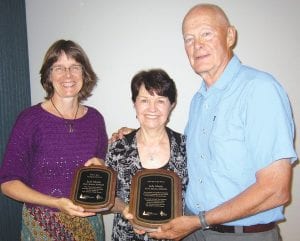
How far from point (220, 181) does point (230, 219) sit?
0.21m

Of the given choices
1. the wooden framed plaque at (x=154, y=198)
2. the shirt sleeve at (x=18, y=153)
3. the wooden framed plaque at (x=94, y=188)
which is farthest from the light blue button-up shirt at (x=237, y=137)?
the shirt sleeve at (x=18, y=153)

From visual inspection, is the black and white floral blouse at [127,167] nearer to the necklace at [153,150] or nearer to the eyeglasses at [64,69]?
the necklace at [153,150]

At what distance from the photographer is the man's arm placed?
4.53ft

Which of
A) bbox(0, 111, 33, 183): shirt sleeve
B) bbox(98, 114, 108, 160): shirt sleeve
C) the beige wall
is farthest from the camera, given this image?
the beige wall

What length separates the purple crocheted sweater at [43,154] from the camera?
1841 mm

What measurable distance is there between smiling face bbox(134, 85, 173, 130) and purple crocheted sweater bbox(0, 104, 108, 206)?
509 millimetres

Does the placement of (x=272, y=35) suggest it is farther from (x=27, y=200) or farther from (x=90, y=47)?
(x=27, y=200)

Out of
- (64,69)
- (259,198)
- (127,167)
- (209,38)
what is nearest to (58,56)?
(64,69)

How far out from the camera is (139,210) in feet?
5.25

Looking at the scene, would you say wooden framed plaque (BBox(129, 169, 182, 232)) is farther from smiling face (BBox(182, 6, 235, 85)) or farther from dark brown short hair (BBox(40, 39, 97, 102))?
dark brown short hair (BBox(40, 39, 97, 102))

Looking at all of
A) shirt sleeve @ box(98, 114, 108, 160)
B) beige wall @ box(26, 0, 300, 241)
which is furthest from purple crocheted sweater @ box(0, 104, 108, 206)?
beige wall @ box(26, 0, 300, 241)

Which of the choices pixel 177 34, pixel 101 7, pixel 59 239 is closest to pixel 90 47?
pixel 101 7

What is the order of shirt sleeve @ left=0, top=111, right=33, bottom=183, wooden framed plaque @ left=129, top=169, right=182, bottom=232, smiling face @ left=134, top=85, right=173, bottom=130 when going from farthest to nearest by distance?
smiling face @ left=134, top=85, right=173, bottom=130 < shirt sleeve @ left=0, top=111, right=33, bottom=183 < wooden framed plaque @ left=129, top=169, right=182, bottom=232

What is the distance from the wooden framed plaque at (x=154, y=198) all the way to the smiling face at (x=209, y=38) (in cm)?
73
